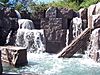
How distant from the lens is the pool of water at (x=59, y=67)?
383 inches

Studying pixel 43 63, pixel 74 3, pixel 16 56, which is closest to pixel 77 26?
pixel 43 63

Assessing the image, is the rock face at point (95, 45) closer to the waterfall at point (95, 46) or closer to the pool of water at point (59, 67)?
the waterfall at point (95, 46)

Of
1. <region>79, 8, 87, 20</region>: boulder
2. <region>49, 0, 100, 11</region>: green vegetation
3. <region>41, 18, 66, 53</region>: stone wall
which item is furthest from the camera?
<region>49, 0, 100, 11</region>: green vegetation

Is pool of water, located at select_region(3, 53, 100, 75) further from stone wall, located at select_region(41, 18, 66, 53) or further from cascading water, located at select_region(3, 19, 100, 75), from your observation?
stone wall, located at select_region(41, 18, 66, 53)

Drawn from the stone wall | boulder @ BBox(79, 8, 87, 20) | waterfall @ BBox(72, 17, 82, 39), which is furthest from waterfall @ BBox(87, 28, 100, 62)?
the stone wall

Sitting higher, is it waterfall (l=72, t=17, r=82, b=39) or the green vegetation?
the green vegetation

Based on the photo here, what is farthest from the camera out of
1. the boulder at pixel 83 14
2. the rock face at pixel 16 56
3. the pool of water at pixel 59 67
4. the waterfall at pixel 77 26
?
the boulder at pixel 83 14

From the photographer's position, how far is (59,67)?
1062 cm

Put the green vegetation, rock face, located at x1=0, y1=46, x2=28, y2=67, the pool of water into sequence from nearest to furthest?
the pool of water → rock face, located at x1=0, y1=46, x2=28, y2=67 → the green vegetation

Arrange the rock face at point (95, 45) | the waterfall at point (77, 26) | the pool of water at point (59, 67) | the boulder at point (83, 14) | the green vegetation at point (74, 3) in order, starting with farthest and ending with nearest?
the green vegetation at point (74, 3)
the boulder at point (83, 14)
the waterfall at point (77, 26)
the rock face at point (95, 45)
the pool of water at point (59, 67)

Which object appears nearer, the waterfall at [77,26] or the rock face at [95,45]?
the rock face at [95,45]

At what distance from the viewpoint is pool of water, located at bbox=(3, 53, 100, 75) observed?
9734mm

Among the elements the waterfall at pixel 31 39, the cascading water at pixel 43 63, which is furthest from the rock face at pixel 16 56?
the waterfall at pixel 31 39

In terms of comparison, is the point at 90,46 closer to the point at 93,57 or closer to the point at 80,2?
the point at 93,57
